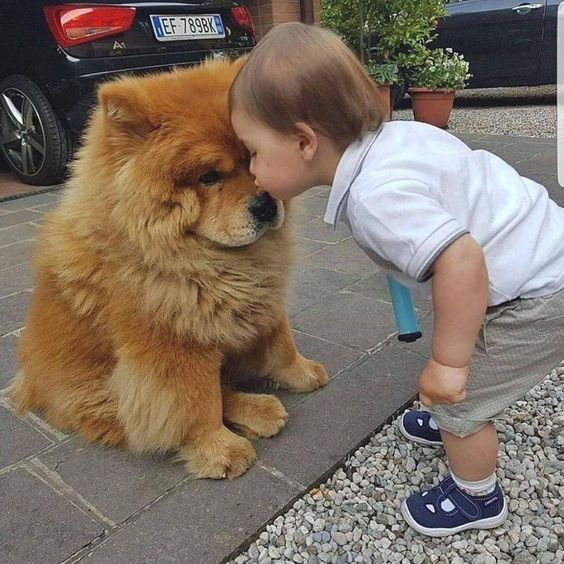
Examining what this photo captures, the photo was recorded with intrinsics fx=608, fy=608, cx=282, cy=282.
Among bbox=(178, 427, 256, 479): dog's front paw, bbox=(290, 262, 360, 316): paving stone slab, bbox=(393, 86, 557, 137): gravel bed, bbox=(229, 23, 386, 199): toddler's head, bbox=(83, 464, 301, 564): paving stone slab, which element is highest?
bbox=(229, 23, 386, 199): toddler's head

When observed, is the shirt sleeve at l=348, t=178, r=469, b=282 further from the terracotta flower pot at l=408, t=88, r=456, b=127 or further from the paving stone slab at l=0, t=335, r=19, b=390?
the terracotta flower pot at l=408, t=88, r=456, b=127

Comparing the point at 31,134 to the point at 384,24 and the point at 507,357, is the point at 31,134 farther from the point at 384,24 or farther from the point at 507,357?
the point at 507,357

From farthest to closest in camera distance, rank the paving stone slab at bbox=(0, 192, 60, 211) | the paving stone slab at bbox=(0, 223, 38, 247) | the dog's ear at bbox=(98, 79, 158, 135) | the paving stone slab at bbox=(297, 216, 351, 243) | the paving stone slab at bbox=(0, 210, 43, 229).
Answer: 1. the paving stone slab at bbox=(0, 192, 60, 211)
2. the paving stone slab at bbox=(0, 210, 43, 229)
3. the paving stone slab at bbox=(0, 223, 38, 247)
4. the paving stone slab at bbox=(297, 216, 351, 243)
5. the dog's ear at bbox=(98, 79, 158, 135)

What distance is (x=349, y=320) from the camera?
263cm

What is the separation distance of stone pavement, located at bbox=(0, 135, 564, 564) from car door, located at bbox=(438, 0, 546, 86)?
6.18m

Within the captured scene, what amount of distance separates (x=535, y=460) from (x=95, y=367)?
1.38m

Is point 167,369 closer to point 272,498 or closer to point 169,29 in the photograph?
point 272,498

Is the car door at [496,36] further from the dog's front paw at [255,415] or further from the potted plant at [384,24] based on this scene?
the dog's front paw at [255,415]

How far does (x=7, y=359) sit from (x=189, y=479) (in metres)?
1.13

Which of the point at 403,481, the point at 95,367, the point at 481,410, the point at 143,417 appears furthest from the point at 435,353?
the point at 95,367

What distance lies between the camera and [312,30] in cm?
141

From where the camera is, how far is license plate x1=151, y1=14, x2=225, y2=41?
458 cm

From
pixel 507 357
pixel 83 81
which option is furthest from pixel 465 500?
pixel 83 81

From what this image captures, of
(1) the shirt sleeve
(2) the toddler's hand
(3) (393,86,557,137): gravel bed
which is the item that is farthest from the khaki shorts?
(3) (393,86,557,137): gravel bed
